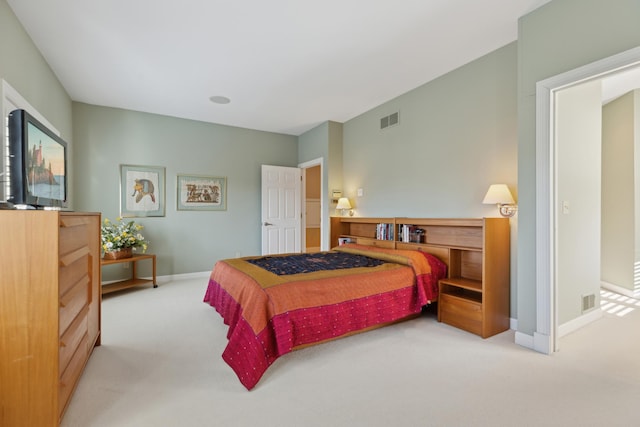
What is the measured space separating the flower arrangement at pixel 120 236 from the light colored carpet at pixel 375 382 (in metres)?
1.59

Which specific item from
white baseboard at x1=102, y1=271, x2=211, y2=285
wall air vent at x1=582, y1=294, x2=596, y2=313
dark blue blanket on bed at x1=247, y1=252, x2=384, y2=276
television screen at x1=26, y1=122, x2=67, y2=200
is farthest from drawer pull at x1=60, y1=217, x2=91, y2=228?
wall air vent at x1=582, y1=294, x2=596, y2=313

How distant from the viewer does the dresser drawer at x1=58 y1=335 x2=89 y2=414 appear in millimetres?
1515

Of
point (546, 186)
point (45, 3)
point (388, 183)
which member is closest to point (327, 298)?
point (546, 186)

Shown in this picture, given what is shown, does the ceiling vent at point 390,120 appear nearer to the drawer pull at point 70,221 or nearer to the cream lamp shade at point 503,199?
the cream lamp shade at point 503,199

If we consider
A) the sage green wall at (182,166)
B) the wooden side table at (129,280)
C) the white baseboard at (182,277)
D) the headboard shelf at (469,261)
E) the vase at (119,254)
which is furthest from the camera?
the white baseboard at (182,277)

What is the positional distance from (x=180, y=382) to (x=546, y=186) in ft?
9.74

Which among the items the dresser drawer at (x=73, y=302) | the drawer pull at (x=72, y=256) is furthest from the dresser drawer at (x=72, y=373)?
the drawer pull at (x=72, y=256)

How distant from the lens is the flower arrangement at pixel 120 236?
3.98 metres

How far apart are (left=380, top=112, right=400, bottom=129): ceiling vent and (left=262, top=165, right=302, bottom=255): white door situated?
201 centimetres

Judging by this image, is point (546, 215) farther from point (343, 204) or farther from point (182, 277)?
point (182, 277)

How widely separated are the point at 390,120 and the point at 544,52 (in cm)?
201

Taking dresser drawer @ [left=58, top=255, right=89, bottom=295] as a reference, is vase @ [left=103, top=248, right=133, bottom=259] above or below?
below

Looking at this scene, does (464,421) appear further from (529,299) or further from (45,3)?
(45,3)

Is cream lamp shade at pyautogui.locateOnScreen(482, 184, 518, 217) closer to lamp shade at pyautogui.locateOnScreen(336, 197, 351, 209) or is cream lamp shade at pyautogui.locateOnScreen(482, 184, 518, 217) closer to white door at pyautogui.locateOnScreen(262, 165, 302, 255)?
lamp shade at pyautogui.locateOnScreen(336, 197, 351, 209)
